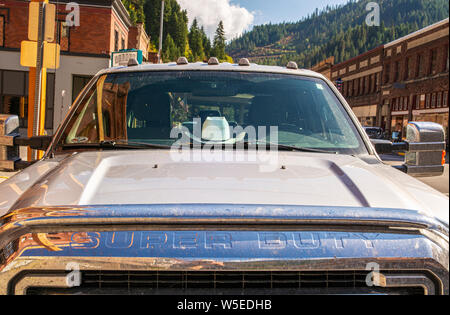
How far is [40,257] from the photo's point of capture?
1517 millimetres

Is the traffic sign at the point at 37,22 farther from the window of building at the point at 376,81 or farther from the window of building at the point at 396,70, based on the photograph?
the window of building at the point at 376,81

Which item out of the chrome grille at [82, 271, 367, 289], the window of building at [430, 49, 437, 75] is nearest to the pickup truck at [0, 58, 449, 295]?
the chrome grille at [82, 271, 367, 289]

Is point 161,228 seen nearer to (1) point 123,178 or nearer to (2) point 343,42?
(1) point 123,178

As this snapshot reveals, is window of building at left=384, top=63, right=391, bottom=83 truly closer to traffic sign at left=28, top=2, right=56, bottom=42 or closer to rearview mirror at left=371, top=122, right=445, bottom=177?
traffic sign at left=28, top=2, right=56, bottom=42

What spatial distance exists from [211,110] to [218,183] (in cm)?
140

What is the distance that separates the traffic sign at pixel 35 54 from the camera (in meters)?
8.84

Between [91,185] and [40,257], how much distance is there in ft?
1.42

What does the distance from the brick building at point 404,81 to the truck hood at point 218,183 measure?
40.7 metres

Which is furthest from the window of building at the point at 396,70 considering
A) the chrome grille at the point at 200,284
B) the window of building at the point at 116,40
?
the chrome grille at the point at 200,284

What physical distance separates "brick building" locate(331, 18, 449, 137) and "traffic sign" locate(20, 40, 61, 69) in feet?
118

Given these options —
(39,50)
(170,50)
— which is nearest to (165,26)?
(170,50)

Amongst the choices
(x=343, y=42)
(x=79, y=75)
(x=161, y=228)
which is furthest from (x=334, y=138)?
(x=343, y=42)

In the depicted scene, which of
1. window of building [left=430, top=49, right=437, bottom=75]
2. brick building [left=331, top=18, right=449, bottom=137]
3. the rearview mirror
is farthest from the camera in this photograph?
window of building [left=430, top=49, right=437, bottom=75]

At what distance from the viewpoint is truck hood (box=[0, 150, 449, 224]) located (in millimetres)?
1743
